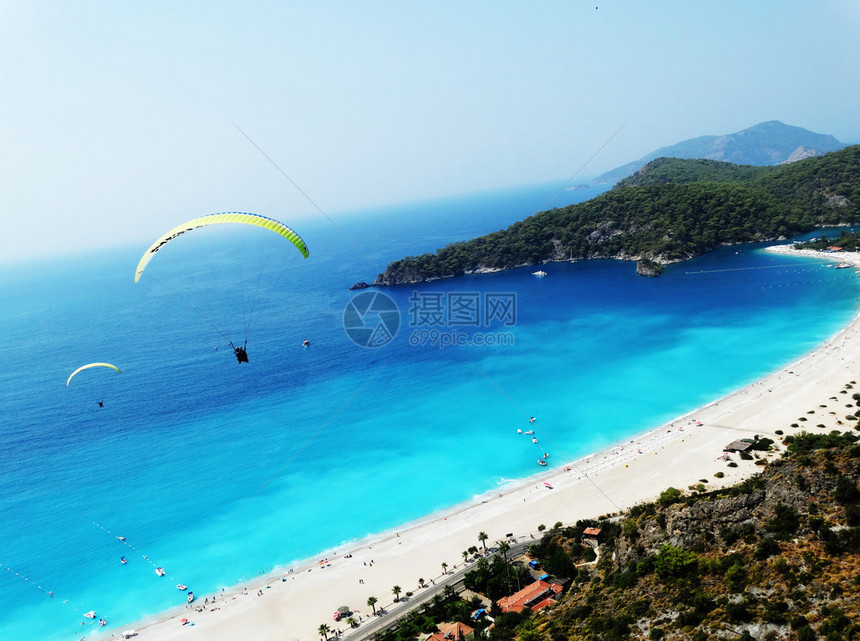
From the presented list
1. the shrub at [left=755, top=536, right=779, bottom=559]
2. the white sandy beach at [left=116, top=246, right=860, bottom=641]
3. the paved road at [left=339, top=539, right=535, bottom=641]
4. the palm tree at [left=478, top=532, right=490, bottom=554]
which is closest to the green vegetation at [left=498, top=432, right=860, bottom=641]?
the shrub at [left=755, top=536, right=779, bottom=559]

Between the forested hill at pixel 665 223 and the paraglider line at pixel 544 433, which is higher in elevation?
the forested hill at pixel 665 223

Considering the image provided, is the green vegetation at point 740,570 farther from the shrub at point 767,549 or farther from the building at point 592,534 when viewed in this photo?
the building at point 592,534

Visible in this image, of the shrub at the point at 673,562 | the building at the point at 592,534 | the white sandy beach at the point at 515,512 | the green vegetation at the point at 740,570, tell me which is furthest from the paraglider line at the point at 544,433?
the shrub at the point at 673,562

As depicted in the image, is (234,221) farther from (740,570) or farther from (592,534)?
(592,534)

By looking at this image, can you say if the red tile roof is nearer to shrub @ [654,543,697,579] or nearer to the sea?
shrub @ [654,543,697,579]

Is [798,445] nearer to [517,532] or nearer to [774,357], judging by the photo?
[517,532]
